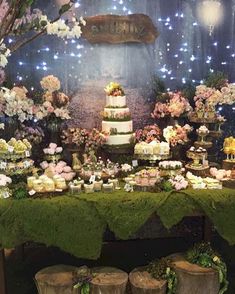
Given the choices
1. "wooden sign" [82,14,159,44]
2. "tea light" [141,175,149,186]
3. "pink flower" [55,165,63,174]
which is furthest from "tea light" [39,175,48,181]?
"wooden sign" [82,14,159,44]

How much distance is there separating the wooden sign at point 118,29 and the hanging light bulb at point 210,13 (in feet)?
1.74

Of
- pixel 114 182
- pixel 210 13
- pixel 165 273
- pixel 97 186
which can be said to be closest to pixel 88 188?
pixel 97 186

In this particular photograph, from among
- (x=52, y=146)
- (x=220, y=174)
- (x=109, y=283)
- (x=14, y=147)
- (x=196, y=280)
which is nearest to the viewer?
(x=109, y=283)

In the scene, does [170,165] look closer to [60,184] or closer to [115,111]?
[115,111]

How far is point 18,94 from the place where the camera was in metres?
3.54

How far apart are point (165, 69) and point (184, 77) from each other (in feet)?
0.71

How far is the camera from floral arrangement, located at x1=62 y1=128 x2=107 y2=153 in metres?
3.67

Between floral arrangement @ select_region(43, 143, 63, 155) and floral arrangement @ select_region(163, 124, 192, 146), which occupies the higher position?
floral arrangement @ select_region(163, 124, 192, 146)

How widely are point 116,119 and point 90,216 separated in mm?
1115

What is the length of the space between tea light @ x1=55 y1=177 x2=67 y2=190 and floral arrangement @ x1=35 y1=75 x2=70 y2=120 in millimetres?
661

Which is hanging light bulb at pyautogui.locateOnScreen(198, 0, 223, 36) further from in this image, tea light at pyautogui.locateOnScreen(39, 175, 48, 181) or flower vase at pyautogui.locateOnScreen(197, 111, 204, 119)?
tea light at pyautogui.locateOnScreen(39, 175, 48, 181)

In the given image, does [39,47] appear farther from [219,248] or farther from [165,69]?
[219,248]

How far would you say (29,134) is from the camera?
373 cm

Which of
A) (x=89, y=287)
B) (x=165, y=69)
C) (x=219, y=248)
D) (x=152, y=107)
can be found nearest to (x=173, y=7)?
(x=165, y=69)
